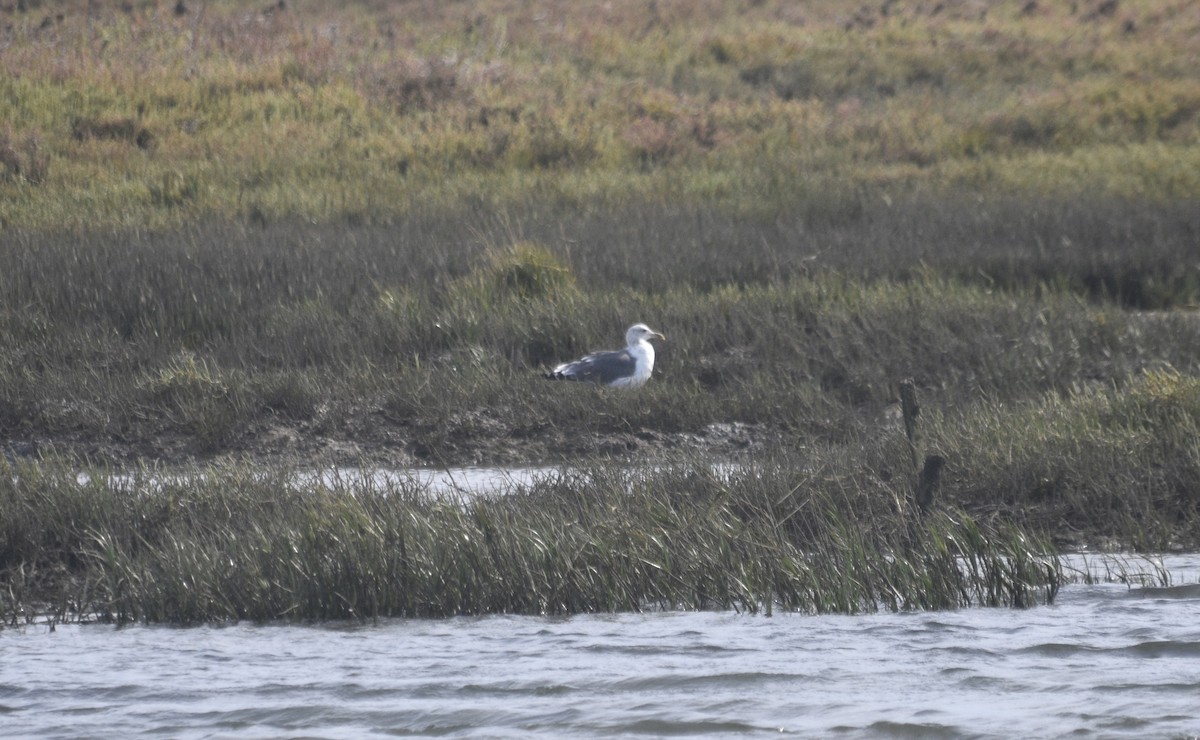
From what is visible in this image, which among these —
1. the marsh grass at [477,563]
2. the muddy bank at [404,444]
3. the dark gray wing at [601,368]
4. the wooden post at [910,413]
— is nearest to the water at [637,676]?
the marsh grass at [477,563]

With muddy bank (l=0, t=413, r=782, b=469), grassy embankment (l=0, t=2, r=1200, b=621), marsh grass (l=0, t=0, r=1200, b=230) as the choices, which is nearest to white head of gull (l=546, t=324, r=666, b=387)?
grassy embankment (l=0, t=2, r=1200, b=621)

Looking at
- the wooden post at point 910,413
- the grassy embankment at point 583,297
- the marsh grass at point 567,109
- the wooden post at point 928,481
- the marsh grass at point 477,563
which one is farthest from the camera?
the marsh grass at point 567,109

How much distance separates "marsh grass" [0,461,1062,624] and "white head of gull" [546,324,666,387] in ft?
12.9

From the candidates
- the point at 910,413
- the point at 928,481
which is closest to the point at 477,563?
the point at 928,481

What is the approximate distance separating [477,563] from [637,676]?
117cm

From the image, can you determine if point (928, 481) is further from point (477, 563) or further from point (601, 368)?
point (601, 368)

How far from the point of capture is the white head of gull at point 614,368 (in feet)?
35.6

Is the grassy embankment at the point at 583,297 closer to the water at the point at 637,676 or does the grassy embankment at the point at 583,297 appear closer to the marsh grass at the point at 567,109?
the marsh grass at the point at 567,109

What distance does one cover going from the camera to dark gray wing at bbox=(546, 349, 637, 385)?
10.8m

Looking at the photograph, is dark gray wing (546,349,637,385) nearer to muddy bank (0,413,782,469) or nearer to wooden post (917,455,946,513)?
muddy bank (0,413,782,469)

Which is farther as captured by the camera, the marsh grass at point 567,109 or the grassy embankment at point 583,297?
the marsh grass at point 567,109

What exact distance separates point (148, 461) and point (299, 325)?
2366 millimetres

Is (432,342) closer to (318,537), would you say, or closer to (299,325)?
(299,325)

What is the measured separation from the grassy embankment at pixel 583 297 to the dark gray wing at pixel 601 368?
149 mm
